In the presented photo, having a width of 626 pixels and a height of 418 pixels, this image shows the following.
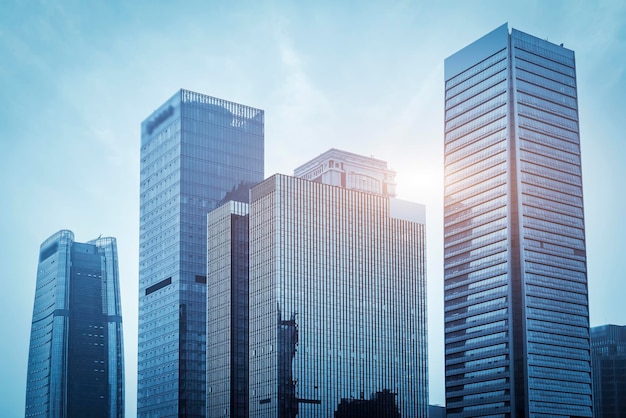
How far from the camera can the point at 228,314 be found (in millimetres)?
187750

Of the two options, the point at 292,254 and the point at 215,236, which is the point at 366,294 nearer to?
the point at 292,254

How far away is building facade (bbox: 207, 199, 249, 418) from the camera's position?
18425 cm

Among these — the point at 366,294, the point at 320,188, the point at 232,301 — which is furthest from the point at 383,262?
the point at 232,301

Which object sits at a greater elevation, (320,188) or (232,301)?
(320,188)

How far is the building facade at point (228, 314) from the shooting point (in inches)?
7254

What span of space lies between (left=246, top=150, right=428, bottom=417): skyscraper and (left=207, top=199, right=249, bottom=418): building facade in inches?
212

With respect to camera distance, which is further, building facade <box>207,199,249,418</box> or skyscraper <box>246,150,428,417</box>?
building facade <box>207,199,249,418</box>

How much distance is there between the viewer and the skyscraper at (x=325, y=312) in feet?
571

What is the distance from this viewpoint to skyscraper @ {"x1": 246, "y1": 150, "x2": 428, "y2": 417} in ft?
571

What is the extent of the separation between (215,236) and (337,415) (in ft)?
162

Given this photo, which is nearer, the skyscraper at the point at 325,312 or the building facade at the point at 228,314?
the skyscraper at the point at 325,312

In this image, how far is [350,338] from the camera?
185 meters

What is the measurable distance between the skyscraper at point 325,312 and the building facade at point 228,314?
538 cm

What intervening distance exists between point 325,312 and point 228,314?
2172cm
